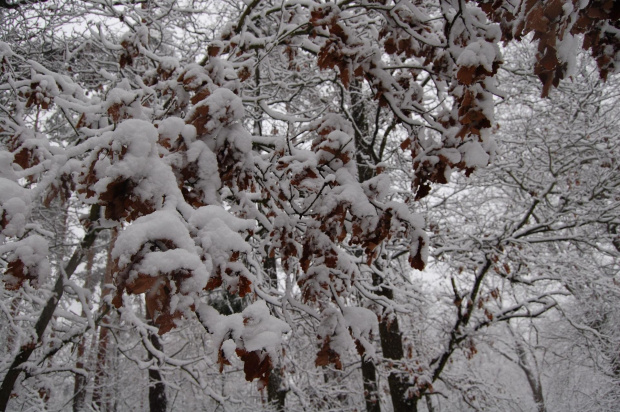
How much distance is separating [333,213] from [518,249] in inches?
195

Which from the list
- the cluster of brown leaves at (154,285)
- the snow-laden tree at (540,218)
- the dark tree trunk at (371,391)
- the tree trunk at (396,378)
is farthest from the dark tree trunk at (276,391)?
the cluster of brown leaves at (154,285)

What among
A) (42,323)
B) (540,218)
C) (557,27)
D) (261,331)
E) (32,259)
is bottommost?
(261,331)

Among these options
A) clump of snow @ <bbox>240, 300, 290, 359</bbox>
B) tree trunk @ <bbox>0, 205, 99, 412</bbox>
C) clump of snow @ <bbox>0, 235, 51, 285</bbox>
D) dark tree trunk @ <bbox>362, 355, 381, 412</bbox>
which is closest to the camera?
clump of snow @ <bbox>240, 300, 290, 359</bbox>

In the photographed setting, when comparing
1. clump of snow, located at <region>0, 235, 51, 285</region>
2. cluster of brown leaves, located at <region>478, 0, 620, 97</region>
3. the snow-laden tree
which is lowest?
clump of snow, located at <region>0, 235, 51, 285</region>

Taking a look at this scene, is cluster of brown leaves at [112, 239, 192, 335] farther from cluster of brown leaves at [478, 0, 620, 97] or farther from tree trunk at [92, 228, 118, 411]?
tree trunk at [92, 228, 118, 411]

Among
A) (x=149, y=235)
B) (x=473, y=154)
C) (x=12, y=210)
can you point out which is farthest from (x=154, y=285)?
Result: (x=473, y=154)

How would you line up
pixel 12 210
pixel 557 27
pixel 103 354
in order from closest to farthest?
1. pixel 557 27
2. pixel 12 210
3. pixel 103 354

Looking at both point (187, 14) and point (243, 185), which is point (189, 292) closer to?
point (243, 185)

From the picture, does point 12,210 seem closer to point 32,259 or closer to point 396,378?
point 32,259

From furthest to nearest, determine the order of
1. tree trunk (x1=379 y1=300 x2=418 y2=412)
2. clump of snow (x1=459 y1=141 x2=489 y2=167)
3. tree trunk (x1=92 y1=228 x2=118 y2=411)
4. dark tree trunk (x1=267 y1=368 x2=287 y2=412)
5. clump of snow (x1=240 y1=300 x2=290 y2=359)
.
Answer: dark tree trunk (x1=267 y1=368 x2=287 y2=412) < tree trunk (x1=92 y1=228 x2=118 y2=411) < tree trunk (x1=379 y1=300 x2=418 y2=412) < clump of snow (x1=459 y1=141 x2=489 y2=167) < clump of snow (x1=240 y1=300 x2=290 y2=359)

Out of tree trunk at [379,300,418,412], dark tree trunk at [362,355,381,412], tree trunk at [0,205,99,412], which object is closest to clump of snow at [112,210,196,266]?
tree trunk at [0,205,99,412]

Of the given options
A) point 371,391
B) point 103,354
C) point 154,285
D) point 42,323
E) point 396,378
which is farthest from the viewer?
point 103,354

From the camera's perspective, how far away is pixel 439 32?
3271 millimetres

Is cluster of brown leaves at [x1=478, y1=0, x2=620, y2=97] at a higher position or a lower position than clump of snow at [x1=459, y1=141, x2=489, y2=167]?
higher
